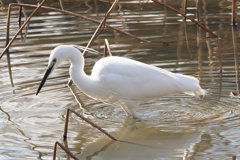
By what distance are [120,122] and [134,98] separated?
0.29m

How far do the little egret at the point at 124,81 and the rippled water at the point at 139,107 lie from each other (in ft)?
0.93

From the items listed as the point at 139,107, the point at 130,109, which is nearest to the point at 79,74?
the point at 130,109

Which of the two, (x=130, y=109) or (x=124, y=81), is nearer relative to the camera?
(x=124, y=81)

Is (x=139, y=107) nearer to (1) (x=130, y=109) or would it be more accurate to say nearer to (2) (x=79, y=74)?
(1) (x=130, y=109)

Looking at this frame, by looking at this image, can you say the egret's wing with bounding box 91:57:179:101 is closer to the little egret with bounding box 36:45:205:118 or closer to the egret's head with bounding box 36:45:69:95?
the little egret with bounding box 36:45:205:118

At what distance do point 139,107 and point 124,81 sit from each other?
0.83 m

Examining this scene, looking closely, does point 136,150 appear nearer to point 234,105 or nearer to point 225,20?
point 234,105

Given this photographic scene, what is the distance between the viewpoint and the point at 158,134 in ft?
18.5

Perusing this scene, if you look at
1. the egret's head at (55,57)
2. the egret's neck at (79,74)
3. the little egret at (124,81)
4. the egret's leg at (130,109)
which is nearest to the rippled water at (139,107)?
the egret's leg at (130,109)

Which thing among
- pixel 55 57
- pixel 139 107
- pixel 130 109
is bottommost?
pixel 139 107

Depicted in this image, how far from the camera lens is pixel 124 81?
586 centimetres

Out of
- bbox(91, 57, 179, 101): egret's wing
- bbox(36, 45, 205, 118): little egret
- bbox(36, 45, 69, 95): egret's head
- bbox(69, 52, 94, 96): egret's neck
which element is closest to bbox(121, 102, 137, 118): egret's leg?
bbox(36, 45, 205, 118): little egret

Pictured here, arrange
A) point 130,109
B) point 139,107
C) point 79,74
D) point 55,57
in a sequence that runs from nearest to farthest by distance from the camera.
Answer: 1. point 55,57
2. point 79,74
3. point 130,109
4. point 139,107

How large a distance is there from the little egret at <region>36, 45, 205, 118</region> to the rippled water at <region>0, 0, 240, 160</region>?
0.93 feet
